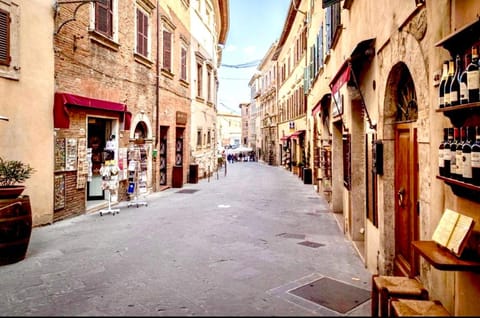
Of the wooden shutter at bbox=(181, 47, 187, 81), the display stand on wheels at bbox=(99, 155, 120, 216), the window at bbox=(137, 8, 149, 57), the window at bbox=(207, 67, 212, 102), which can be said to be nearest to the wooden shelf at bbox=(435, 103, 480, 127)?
the display stand on wheels at bbox=(99, 155, 120, 216)

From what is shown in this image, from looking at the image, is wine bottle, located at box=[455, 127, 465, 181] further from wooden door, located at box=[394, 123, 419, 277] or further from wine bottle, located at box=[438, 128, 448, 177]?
wooden door, located at box=[394, 123, 419, 277]

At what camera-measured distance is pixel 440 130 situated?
9.78 feet

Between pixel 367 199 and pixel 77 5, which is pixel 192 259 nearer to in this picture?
pixel 367 199

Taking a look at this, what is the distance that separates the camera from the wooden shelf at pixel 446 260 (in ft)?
7.64

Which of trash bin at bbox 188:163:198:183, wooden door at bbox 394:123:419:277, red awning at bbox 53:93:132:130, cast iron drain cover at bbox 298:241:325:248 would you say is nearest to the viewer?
wooden door at bbox 394:123:419:277

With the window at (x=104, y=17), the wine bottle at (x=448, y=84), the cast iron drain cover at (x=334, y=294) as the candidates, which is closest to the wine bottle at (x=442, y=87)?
the wine bottle at (x=448, y=84)

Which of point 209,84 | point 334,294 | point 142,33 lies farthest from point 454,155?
point 209,84

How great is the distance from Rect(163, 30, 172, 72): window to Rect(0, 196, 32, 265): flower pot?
35.2 feet

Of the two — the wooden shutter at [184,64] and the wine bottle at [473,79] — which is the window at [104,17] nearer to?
the wooden shutter at [184,64]

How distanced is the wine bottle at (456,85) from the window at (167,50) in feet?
44.9

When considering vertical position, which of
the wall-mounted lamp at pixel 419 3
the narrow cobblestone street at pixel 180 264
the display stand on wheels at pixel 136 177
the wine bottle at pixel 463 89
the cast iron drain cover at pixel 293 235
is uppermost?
the wall-mounted lamp at pixel 419 3

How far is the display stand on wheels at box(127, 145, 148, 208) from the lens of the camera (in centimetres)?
1136

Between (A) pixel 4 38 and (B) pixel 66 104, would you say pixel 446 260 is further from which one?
(B) pixel 66 104

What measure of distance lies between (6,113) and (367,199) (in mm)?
6484
